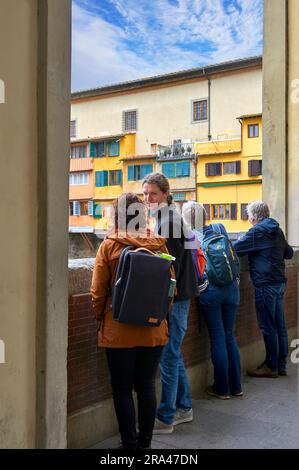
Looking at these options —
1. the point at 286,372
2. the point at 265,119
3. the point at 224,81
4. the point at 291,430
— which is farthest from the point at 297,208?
the point at 224,81

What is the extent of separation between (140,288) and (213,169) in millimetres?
45466

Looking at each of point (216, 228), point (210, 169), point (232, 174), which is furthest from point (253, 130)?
point (216, 228)

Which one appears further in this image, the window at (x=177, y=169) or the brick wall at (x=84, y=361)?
the window at (x=177, y=169)

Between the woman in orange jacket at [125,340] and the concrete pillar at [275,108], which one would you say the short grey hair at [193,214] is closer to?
the woman in orange jacket at [125,340]

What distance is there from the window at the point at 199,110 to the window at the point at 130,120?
23.9 feet

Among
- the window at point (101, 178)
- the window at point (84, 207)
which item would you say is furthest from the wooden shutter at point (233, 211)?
the window at point (84, 207)

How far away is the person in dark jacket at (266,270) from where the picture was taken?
489 centimetres

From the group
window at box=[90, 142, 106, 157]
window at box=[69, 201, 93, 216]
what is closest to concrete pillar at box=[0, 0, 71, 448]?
window at box=[69, 201, 93, 216]

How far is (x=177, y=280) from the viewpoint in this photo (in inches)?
140

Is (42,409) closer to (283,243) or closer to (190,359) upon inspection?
(190,359)

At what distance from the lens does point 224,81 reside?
1961 inches

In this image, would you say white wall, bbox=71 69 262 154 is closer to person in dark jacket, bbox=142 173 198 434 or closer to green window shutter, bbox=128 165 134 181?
green window shutter, bbox=128 165 134 181

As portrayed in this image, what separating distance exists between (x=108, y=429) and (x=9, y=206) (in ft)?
5.81

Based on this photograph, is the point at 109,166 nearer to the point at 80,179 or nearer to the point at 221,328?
the point at 80,179
